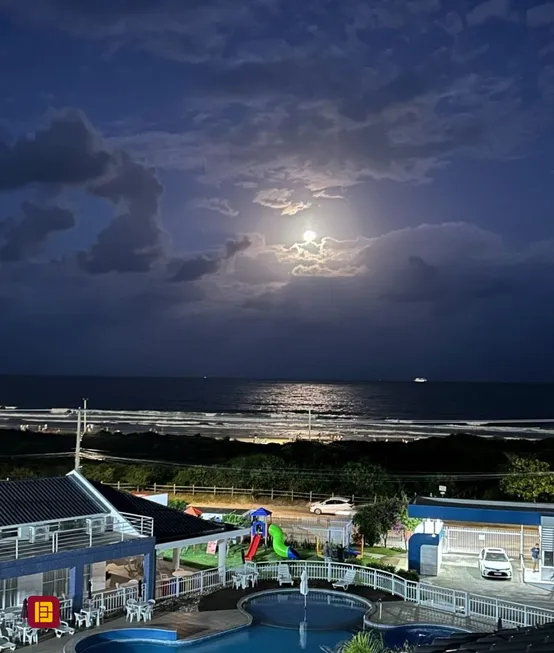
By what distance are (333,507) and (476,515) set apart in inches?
529

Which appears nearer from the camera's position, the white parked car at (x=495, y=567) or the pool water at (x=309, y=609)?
the pool water at (x=309, y=609)

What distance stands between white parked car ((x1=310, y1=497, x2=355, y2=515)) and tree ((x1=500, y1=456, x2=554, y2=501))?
8.17m

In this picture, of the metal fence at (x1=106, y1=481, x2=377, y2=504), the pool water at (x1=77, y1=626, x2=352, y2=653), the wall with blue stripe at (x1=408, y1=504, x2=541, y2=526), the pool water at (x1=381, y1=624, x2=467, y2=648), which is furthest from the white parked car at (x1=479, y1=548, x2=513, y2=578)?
the metal fence at (x1=106, y1=481, x2=377, y2=504)

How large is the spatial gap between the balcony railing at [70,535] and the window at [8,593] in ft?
2.57

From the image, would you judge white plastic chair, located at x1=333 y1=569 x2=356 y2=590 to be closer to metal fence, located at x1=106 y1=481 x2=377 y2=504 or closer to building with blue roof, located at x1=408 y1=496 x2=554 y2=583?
building with blue roof, located at x1=408 y1=496 x2=554 y2=583

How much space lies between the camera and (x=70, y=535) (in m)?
20.5

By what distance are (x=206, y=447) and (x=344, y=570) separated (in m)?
67.5

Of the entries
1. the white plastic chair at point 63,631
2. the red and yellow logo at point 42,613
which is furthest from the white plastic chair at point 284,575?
the red and yellow logo at point 42,613

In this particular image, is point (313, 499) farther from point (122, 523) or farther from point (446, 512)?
point (122, 523)

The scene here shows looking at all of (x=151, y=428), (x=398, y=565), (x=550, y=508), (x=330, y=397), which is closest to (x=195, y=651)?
(x=398, y=565)

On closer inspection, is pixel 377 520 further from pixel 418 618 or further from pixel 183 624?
pixel 183 624

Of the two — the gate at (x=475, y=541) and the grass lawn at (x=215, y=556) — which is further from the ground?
the gate at (x=475, y=541)

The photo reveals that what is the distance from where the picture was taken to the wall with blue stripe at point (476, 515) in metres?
25.1

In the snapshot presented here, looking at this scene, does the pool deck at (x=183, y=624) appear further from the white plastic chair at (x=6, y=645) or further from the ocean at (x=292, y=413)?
the ocean at (x=292, y=413)
